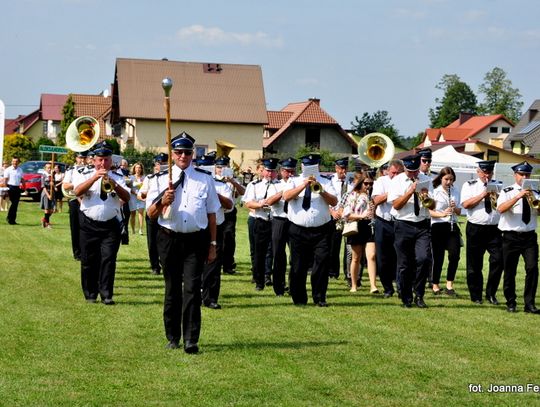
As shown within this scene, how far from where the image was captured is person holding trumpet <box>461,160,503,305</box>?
1434 centimetres

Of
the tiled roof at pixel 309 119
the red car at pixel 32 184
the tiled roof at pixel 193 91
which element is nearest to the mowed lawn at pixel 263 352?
the red car at pixel 32 184

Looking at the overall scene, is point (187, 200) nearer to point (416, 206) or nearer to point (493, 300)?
point (416, 206)

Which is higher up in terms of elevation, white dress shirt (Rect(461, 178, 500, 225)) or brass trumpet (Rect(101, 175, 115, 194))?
brass trumpet (Rect(101, 175, 115, 194))

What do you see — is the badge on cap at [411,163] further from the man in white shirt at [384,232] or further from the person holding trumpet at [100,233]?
the person holding trumpet at [100,233]

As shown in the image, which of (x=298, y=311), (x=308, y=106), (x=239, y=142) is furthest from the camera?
(x=308, y=106)

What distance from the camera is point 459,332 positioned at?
11.7 meters

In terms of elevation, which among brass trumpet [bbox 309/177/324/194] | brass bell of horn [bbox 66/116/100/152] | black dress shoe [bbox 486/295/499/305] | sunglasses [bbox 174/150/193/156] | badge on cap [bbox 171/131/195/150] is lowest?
black dress shoe [bbox 486/295/499/305]

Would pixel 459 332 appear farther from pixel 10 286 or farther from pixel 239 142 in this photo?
pixel 239 142

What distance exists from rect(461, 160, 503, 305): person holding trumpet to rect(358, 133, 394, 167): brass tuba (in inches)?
65.0

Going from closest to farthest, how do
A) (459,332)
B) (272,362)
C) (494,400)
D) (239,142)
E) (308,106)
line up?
(494,400)
(272,362)
(459,332)
(239,142)
(308,106)

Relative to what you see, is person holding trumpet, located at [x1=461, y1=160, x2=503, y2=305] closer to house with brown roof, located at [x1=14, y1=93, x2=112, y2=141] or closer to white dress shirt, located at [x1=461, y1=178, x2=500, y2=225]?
white dress shirt, located at [x1=461, y1=178, x2=500, y2=225]

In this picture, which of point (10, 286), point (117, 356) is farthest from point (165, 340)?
point (10, 286)

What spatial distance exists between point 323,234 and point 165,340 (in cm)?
377

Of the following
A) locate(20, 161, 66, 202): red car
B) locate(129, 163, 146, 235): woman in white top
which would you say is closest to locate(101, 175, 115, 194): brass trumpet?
locate(129, 163, 146, 235): woman in white top
